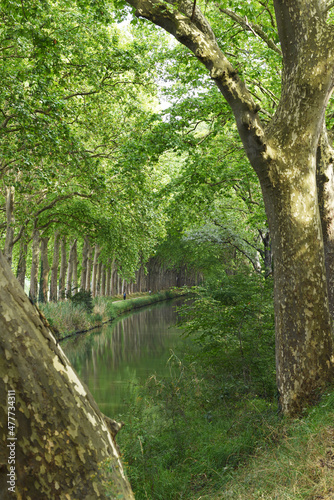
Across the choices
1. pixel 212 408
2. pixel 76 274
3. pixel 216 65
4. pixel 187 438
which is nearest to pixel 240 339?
pixel 212 408

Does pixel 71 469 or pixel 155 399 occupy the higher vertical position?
pixel 71 469

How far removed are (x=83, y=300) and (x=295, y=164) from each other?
21.6 m

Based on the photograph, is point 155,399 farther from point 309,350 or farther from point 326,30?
point 326,30

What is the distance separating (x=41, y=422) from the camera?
88.5 inches

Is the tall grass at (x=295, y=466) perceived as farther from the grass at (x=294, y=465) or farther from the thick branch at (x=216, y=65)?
the thick branch at (x=216, y=65)

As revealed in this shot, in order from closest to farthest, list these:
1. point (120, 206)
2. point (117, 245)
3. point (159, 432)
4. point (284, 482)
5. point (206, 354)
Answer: point (284, 482) < point (159, 432) < point (206, 354) < point (120, 206) < point (117, 245)

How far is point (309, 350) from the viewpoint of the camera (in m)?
5.35

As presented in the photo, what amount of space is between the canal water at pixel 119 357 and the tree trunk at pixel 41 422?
5696mm

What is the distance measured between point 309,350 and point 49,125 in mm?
8192

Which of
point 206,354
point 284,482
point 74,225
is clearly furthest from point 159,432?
point 74,225

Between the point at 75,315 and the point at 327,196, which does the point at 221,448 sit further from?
the point at 75,315

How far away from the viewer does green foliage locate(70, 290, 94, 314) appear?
25.3 meters

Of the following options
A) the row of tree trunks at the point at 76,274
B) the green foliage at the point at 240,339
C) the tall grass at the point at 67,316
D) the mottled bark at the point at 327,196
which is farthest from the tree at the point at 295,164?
the row of tree trunks at the point at 76,274

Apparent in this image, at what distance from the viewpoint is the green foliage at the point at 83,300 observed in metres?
25.3
